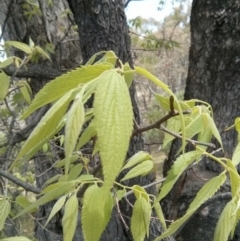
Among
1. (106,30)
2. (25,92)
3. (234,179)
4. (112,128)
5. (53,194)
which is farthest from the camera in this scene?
(106,30)

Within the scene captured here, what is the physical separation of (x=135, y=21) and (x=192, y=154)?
236 cm

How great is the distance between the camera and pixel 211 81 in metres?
1.74

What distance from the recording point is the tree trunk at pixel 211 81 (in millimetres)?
1668

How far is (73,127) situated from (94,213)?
0.27 metres

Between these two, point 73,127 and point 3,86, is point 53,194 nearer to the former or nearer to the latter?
point 73,127

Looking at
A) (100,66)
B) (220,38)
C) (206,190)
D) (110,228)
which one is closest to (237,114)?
(220,38)

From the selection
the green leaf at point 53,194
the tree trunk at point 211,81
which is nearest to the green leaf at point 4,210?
the green leaf at point 53,194

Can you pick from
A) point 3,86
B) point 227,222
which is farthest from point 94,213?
point 3,86

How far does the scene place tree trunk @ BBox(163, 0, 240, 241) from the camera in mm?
1668

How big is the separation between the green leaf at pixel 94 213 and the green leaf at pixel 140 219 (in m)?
0.09

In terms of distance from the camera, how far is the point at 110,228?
5.68 feet

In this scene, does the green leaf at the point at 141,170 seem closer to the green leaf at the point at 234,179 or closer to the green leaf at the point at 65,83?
the green leaf at the point at 234,179

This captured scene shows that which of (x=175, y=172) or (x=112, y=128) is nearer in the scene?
(x=112, y=128)

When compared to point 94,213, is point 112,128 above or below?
above
